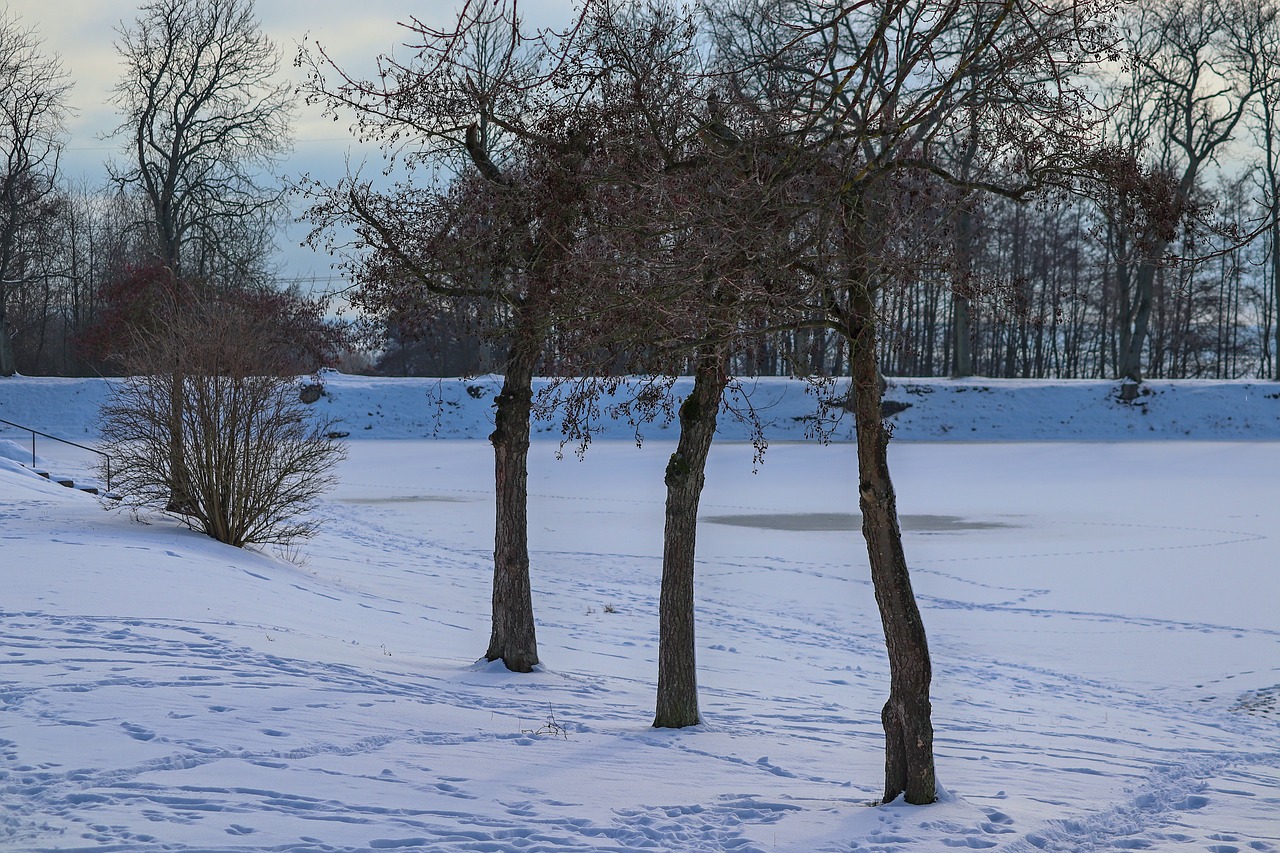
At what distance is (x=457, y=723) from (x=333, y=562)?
9368 mm

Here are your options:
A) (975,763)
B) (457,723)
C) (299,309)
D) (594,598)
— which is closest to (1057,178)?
(975,763)

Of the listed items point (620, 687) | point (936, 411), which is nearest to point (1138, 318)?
point (936, 411)

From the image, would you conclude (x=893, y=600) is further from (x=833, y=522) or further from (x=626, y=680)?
(x=833, y=522)

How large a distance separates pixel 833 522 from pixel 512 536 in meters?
11.5

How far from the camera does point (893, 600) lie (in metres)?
7.48

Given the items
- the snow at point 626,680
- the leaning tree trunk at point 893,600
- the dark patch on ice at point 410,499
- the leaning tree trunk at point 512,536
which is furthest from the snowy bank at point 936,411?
the leaning tree trunk at point 893,600

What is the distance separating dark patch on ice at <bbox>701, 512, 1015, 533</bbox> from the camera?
69.1 feet

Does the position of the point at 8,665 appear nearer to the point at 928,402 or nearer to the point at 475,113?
the point at 475,113

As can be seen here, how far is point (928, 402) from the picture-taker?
141 feet

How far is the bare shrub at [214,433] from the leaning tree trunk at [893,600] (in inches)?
432

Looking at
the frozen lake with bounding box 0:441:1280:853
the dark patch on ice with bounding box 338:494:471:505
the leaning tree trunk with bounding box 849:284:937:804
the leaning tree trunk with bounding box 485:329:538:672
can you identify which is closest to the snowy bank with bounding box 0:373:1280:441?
the dark patch on ice with bounding box 338:494:471:505

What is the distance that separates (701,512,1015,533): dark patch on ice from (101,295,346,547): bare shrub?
8.45 metres

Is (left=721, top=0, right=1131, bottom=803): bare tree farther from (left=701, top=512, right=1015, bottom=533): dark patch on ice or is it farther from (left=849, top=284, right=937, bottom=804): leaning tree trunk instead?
(left=701, top=512, right=1015, bottom=533): dark patch on ice

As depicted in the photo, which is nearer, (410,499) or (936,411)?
(410,499)
